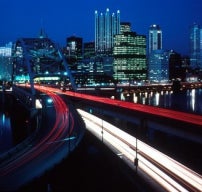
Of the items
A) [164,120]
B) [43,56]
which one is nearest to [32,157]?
[164,120]

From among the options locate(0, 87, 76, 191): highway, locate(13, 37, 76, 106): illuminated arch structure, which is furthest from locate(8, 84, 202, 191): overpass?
locate(13, 37, 76, 106): illuminated arch structure

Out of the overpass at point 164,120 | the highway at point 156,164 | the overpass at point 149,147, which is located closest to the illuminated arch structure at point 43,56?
the overpass at point 149,147

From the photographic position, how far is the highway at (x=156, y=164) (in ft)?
69.7

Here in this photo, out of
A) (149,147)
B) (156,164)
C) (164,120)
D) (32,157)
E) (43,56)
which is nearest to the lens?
(156,164)

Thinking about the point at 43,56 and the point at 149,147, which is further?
the point at 43,56

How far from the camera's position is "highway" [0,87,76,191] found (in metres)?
24.9

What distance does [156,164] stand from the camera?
2552 cm

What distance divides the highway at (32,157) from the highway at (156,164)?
4.04 m

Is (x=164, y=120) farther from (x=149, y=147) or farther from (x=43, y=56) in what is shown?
(x=43, y=56)

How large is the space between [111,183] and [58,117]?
2747 cm

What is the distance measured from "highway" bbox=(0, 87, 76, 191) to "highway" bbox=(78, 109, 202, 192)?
13.3 ft

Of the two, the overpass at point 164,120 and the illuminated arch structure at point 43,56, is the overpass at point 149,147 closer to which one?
the overpass at point 164,120

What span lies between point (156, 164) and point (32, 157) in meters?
9.37

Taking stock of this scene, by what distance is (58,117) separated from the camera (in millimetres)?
50562
